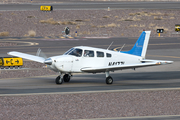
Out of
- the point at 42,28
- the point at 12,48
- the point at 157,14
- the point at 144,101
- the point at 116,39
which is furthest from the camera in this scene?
the point at 157,14

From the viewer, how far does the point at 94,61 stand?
20938 millimetres

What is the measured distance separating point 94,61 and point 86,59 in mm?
471

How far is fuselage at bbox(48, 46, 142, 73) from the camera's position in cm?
2012

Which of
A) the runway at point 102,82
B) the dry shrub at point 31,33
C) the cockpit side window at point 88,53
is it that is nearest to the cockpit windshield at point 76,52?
the cockpit side window at point 88,53

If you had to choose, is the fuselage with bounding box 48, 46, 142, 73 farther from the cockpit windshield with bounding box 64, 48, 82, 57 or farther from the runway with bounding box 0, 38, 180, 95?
the runway with bounding box 0, 38, 180, 95

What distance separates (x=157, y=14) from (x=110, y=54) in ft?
179

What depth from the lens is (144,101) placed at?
55.5 ft

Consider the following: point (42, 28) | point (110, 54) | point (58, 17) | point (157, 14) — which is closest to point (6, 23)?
point (42, 28)

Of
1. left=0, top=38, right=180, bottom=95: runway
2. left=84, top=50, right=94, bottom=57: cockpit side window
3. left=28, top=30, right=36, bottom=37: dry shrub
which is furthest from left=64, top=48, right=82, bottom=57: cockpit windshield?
left=28, top=30, right=36, bottom=37: dry shrub

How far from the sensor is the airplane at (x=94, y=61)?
20078mm

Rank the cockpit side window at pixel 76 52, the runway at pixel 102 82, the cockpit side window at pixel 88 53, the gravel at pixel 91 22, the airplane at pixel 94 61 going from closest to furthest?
1. the runway at pixel 102 82
2. the airplane at pixel 94 61
3. the cockpit side window at pixel 76 52
4. the cockpit side window at pixel 88 53
5. the gravel at pixel 91 22

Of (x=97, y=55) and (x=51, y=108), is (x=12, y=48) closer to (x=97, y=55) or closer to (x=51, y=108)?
(x=97, y=55)

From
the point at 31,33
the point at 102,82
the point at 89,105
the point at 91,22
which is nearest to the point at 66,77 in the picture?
the point at 102,82

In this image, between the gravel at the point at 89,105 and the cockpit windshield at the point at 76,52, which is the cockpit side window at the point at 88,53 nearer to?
the cockpit windshield at the point at 76,52
